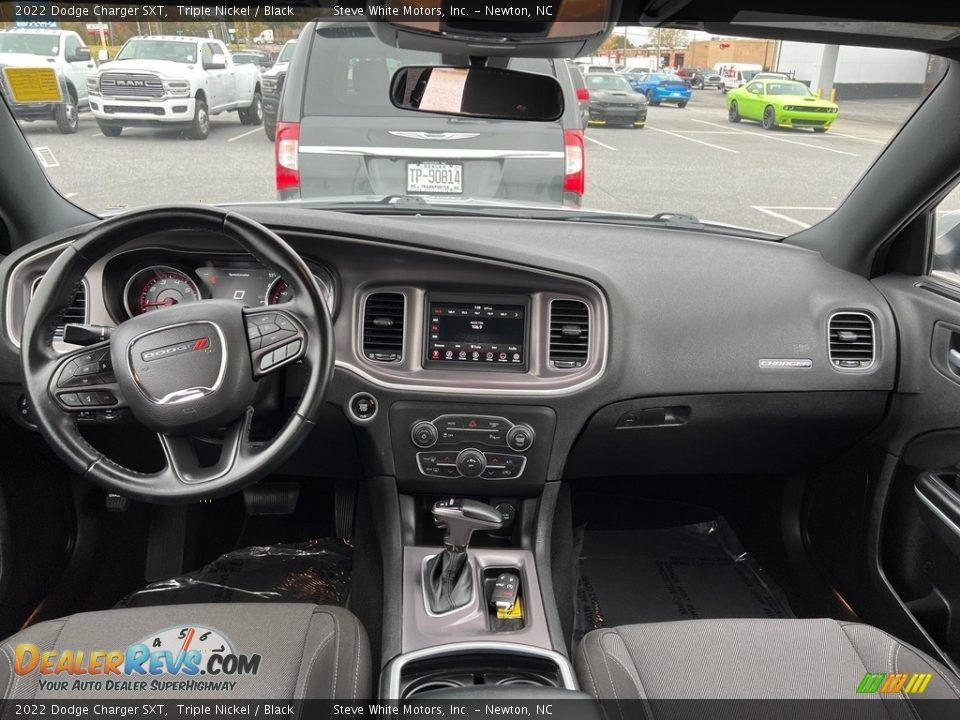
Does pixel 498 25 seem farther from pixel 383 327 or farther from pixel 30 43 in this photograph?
pixel 30 43

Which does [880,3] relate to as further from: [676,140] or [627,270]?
[676,140]

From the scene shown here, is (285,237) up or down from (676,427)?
up

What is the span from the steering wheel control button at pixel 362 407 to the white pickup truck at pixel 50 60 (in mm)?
1253

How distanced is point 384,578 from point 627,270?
1.15m

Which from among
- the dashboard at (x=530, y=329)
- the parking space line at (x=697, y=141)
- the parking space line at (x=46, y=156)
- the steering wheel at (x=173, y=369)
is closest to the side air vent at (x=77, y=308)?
the dashboard at (x=530, y=329)

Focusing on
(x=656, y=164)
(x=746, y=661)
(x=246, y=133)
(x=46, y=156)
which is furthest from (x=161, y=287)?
(x=656, y=164)

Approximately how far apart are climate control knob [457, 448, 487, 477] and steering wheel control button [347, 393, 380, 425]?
282 mm

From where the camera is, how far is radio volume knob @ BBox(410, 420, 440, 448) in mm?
2195

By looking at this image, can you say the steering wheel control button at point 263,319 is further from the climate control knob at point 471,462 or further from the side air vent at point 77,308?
the climate control knob at point 471,462

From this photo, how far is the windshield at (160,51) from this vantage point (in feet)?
8.85

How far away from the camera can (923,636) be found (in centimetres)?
214

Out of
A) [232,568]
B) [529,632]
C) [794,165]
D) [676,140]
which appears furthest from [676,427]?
[676,140]

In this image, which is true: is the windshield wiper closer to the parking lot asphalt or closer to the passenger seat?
the parking lot asphalt

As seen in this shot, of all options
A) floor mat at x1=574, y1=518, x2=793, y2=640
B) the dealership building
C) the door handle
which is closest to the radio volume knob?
floor mat at x1=574, y1=518, x2=793, y2=640
